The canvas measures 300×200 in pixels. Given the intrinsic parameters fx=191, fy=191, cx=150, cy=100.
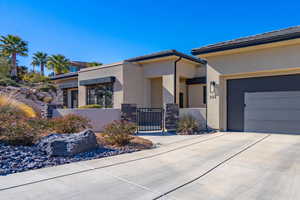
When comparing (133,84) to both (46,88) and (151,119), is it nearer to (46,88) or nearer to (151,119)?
(151,119)

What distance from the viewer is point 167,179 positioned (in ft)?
11.3

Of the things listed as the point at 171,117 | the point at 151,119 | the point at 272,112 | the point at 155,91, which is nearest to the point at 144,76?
the point at 155,91

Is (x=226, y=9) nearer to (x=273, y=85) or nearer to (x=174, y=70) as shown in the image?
(x=174, y=70)

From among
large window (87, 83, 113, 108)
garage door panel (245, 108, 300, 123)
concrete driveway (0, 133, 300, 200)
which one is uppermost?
large window (87, 83, 113, 108)

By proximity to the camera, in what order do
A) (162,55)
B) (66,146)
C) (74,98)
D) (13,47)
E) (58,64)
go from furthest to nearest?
(58,64) < (13,47) < (74,98) < (162,55) < (66,146)

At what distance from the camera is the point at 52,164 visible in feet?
14.1

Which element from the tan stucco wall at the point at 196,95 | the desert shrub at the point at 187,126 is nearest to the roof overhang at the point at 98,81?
the tan stucco wall at the point at 196,95

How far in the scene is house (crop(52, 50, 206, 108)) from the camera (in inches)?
509

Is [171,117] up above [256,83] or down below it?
below

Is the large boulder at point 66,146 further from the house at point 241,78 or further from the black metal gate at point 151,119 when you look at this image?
the house at point 241,78

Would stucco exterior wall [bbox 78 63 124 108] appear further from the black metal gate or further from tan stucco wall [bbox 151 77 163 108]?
the black metal gate

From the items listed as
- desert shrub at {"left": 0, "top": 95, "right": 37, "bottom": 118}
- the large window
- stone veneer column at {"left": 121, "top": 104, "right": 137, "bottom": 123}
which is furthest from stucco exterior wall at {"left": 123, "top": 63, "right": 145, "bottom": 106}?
desert shrub at {"left": 0, "top": 95, "right": 37, "bottom": 118}

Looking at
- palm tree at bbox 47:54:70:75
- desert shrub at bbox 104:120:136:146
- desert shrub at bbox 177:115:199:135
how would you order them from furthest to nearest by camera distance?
palm tree at bbox 47:54:70:75
desert shrub at bbox 177:115:199:135
desert shrub at bbox 104:120:136:146

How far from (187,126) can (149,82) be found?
6314 mm
